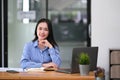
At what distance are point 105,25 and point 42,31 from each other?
7.45 ft

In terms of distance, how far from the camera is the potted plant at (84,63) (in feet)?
9.72

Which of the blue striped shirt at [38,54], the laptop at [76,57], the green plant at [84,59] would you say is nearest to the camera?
the green plant at [84,59]

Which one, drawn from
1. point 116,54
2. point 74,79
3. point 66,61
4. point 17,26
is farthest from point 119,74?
point 74,79

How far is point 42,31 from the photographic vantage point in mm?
3967

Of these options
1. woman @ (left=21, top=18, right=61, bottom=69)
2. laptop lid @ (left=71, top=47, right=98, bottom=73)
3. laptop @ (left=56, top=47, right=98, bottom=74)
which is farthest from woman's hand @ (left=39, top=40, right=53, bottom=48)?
laptop lid @ (left=71, top=47, right=98, bottom=73)

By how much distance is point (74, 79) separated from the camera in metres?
2.89

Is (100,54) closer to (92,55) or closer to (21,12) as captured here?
(21,12)

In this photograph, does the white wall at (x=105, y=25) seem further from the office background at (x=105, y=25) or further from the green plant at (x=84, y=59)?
the green plant at (x=84, y=59)

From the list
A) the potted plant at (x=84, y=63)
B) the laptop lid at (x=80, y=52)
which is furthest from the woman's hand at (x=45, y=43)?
the potted plant at (x=84, y=63)

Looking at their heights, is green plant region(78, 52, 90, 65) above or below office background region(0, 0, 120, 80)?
below

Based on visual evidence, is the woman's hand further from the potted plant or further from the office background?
the office background

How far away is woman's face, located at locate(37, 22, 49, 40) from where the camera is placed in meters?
3.96

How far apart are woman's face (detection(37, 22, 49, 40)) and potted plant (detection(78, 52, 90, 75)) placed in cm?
106

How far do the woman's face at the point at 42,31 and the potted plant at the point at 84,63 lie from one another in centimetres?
106
